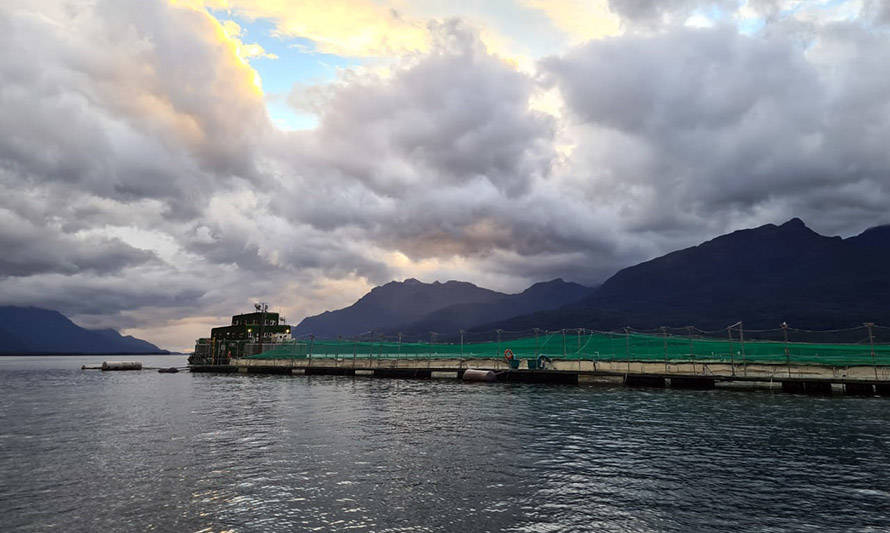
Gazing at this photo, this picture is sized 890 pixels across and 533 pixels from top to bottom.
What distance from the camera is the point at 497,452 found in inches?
1100

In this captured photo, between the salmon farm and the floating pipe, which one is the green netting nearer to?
the salmon farm

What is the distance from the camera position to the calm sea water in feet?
57.4

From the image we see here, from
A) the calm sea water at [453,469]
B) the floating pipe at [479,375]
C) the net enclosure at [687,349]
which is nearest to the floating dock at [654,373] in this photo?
the floating pipe at [479,375]

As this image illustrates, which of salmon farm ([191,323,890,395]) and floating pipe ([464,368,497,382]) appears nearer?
salmon farm ([191,323,890,395])

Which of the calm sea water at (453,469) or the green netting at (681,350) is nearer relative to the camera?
the calm sea water at (453,469)

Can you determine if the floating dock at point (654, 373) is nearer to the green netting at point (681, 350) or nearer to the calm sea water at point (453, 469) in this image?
the green netting at point (681, 350)

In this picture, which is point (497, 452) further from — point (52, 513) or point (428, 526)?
point (52, 513)

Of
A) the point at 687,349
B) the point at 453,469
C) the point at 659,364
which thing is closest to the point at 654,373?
the point at 659,364

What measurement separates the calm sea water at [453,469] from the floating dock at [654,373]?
629 inches

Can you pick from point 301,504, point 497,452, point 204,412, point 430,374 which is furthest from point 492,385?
point 301,504

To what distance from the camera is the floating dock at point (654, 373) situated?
201 ft

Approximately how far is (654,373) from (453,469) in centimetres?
5816

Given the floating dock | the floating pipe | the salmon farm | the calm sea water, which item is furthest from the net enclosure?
the calm sea water

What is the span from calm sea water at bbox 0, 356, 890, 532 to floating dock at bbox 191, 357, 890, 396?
1597 centimetres
